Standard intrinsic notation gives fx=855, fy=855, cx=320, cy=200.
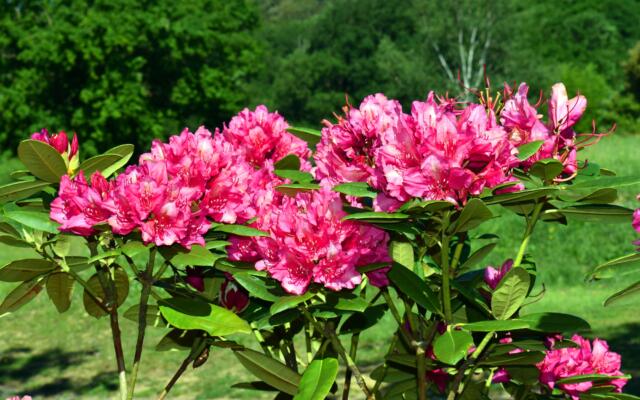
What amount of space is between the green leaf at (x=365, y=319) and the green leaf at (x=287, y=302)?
1.19 feet

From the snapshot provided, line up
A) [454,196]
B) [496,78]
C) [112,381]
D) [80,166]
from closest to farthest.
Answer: [454,196]
[80,166]
[112,381]
[496,78]

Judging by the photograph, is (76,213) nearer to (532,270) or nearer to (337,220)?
(337,220)

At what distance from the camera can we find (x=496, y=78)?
46.2 m

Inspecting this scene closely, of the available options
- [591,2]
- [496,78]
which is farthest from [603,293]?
[591,2]

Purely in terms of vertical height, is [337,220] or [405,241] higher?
[337,220]

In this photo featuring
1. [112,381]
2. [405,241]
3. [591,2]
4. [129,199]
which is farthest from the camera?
[591,2]

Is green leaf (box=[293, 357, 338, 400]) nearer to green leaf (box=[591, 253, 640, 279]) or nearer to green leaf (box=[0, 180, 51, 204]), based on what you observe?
green leaf (box=[591, 253, 640, 279])

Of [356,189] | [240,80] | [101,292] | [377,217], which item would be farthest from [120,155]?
[240,80]

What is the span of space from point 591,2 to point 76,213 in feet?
231

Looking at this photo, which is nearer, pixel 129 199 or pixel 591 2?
pixel 129 199

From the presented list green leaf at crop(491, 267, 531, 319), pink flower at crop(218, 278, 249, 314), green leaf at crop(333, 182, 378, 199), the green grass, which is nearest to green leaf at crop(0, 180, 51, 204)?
pink flower at crop(218, 278, 249, 314)

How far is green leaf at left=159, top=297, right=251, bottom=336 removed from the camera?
2.11 meters

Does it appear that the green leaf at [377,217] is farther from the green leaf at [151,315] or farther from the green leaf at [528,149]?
the green leaf at [151,315]

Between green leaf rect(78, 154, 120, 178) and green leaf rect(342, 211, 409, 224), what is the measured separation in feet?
2.62
